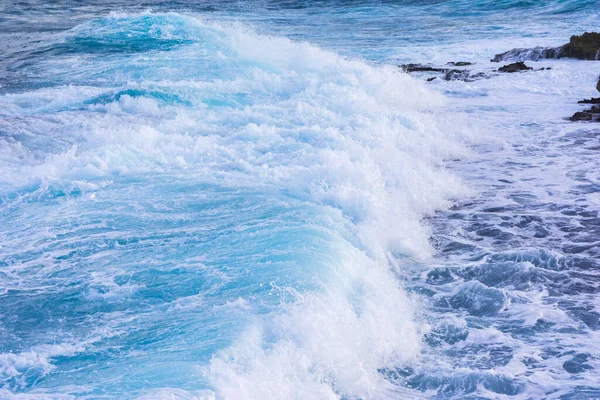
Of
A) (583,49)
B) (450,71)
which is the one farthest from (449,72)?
(583,49)

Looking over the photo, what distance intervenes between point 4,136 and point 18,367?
6454mm

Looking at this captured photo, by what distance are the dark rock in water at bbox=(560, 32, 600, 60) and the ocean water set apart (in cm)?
366

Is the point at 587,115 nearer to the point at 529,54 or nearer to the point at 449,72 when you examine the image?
the point at 449,72

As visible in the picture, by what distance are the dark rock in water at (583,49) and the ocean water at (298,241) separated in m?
3.66

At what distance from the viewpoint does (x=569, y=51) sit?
1819 cm

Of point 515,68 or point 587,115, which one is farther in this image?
point 515,68

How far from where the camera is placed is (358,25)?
29.3 meters

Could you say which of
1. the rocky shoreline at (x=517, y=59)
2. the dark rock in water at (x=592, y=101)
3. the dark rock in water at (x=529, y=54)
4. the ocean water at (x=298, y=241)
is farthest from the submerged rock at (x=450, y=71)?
the dark rock in water at (x=592, y=101)

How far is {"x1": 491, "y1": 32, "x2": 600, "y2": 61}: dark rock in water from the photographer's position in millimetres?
18000

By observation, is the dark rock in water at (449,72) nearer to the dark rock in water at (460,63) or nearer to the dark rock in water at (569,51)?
the dark rock in water at (460,63)

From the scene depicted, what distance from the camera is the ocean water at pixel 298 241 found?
457 cm

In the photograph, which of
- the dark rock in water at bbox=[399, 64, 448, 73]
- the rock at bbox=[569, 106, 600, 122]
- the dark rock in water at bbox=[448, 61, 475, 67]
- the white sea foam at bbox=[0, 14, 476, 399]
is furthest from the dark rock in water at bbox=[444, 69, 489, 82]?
the rock at bbox=[569, 106, 600, 122]

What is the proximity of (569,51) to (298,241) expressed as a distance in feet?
48.8

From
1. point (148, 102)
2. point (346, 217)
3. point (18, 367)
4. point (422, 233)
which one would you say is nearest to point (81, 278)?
point (18, 367)
